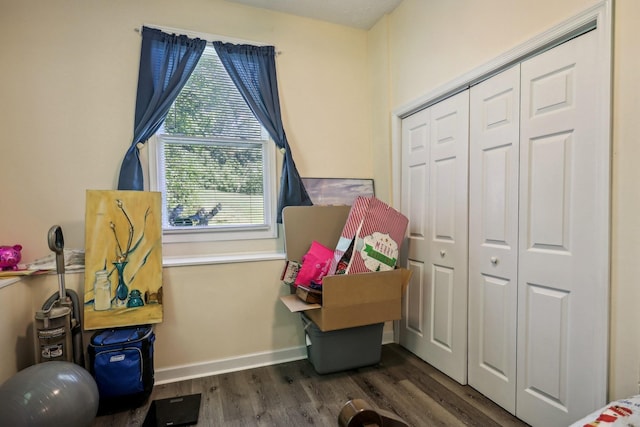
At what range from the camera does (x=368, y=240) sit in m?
2.32

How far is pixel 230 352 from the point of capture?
2525 millimetres

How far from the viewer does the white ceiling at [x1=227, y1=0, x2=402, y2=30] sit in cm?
271

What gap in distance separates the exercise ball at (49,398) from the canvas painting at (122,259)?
484mm

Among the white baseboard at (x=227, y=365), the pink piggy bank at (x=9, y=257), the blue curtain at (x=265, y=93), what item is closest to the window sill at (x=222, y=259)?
the blue curtain at (x=265, y=93)

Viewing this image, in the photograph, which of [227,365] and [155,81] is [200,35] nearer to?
[155,81]

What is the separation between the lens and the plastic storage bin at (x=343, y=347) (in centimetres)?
237

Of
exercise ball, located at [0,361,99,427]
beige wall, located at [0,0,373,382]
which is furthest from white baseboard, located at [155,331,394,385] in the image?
exercise ball, located at [0,361,99,427]

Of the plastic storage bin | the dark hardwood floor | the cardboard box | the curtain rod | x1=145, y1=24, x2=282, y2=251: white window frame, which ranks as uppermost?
the curtain rod

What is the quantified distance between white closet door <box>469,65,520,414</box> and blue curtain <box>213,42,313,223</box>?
1414 millimetres

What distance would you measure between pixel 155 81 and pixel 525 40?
252 centimetres

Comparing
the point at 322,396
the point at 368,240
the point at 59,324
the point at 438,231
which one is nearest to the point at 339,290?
the point at 368,240

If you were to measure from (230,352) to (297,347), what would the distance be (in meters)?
0.55

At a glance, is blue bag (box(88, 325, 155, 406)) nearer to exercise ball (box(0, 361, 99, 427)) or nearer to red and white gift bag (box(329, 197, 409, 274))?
exercise ball (box(0, 361, 99, 427))

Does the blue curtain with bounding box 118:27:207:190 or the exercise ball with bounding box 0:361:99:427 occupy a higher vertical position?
the blue curtain with bounding box 118:27:207:190
